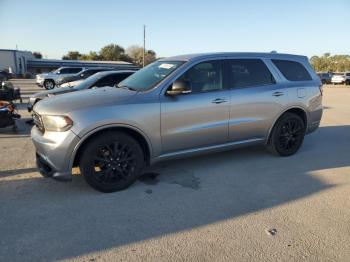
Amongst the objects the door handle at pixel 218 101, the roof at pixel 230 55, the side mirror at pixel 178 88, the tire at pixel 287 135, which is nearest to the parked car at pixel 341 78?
the roof at pixel 230 55

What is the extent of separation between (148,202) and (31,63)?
67438 millimetres

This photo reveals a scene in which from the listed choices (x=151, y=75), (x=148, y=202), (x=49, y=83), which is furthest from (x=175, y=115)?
(x=49, y=83)

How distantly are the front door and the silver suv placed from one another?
15 mm

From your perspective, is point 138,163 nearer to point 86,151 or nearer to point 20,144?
point 86,151

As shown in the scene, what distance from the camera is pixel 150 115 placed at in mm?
4328

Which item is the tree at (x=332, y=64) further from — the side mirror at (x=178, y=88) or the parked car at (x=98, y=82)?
the side mirror at (x=178, y=88)

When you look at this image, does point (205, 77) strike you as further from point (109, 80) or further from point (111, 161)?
point (109, 80)

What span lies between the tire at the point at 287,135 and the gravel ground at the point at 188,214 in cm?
35

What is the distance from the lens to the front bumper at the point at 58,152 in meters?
3.89

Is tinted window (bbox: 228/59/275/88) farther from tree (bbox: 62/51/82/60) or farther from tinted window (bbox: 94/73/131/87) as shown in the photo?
tree (bbox: 62/51/82/60)

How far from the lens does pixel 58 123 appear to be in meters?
3.94

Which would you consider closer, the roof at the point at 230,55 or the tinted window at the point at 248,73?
the roof at the point at 230,55

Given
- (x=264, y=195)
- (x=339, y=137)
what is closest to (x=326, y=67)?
(x=339, y=137)

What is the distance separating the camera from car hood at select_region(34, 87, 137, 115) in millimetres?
4031
